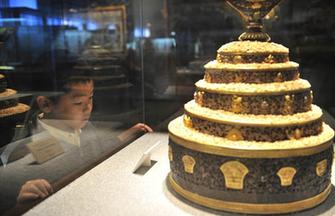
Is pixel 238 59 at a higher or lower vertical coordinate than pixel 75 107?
higher

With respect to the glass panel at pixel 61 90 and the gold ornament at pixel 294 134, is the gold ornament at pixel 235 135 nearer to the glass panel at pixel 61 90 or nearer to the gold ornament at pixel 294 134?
the gold ornament at pixel 294 134

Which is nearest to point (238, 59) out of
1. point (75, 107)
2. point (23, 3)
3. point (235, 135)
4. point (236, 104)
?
point (236, 104)

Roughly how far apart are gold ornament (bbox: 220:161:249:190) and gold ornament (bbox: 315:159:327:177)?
0.27 metres

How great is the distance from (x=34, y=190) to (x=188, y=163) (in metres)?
0.67

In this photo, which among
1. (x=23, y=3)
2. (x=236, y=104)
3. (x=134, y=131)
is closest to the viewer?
(x=236, y=104)

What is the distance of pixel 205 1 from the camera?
8.23 feet

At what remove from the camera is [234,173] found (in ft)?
3.82

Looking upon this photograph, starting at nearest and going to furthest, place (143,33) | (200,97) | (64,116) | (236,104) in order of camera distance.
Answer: (236,104) → (200,97) → (64,116) → (143,33)

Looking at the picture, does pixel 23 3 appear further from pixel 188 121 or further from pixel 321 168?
pixel 321 168

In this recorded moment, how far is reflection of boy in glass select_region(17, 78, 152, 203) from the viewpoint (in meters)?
1.42

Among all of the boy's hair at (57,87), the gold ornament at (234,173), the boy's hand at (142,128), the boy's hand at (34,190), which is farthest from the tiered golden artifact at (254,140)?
the boy's hand at (142,128)

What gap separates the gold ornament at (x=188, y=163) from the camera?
126 cm

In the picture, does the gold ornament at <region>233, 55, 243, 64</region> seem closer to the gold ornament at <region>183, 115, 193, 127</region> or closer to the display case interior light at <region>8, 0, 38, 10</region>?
the gold ornament at <region>183, 115, 193, 127</region>

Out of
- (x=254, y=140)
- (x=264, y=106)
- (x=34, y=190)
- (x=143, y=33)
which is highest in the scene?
(x=143, y=33)
